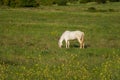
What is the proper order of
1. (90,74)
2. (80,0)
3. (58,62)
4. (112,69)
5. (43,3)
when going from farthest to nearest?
(80,0) → (43,3) → (58,62) → (112,69) → (90,74)

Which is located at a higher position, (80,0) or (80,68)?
(80,68)

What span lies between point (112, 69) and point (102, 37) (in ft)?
54.8

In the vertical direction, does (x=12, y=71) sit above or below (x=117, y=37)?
above

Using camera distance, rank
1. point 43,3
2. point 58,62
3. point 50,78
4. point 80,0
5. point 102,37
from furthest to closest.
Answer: point 80,0, point 43,3, point 102,37, point 58,62, point 50,78

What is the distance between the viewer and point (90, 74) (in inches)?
492

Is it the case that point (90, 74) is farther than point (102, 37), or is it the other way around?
point (102, 37)

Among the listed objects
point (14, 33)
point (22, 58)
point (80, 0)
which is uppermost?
point (22, 58)

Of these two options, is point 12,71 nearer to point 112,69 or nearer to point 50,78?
point 50,78

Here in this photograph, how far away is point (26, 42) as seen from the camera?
2709 centimetres

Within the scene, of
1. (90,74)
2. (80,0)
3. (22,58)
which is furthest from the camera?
(80,0)

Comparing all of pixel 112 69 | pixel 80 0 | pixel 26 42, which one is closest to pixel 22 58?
pixel 112 69

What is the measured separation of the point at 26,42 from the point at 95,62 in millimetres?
11810

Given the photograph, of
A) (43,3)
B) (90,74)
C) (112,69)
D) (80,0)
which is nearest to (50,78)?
(90,74)

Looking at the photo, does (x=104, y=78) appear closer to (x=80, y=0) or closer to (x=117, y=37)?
(x=117, y=37)
